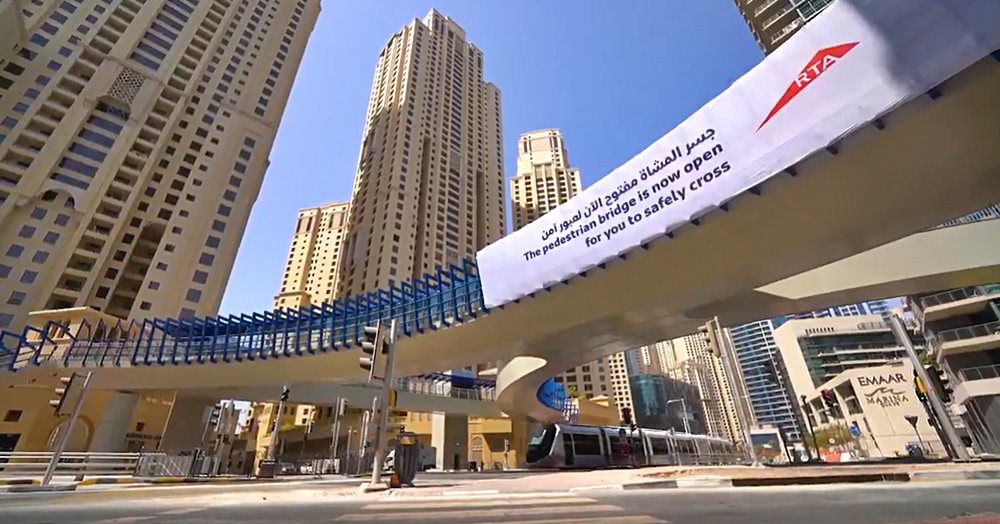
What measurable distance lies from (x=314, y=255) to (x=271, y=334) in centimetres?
8438

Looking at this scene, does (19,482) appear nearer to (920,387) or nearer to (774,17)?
(920,387)

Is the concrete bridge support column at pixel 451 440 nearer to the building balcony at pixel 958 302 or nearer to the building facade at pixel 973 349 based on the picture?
the building facade at pixel 973 349

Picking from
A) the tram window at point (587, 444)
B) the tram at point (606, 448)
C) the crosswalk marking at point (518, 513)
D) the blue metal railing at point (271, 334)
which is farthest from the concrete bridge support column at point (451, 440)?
the crosswalk marking at point (518, 513)

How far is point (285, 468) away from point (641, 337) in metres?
25.7

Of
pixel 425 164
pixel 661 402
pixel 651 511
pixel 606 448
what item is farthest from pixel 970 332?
pixel 425 164

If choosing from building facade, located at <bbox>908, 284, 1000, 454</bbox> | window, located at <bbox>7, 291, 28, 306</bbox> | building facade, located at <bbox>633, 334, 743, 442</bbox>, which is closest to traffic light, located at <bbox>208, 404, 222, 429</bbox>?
window, located at <bbox>7, 291, 28, 306</bbox>

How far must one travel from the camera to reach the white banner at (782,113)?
31.8ft

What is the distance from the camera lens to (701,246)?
1511 cm

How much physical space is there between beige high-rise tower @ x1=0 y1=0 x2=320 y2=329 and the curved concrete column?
41.1 metres

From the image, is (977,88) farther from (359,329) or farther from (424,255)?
(424,255)

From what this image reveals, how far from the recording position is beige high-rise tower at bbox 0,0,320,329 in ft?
155

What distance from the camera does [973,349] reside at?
30.4 m

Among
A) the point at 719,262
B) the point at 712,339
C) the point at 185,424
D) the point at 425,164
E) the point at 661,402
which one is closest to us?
the point at 712,339

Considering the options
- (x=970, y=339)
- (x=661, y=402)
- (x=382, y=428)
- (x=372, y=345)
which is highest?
(x=661, y=402)
